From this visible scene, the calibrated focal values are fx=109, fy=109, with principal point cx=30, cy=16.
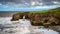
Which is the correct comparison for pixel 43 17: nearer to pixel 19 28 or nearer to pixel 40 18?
pixel 40 18

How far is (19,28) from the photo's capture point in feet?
4.97

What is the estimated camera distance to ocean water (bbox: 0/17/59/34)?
4.86 feet

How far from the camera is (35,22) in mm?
1523

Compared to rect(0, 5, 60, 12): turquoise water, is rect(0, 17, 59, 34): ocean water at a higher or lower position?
lower

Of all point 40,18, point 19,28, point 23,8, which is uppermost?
point 23,8

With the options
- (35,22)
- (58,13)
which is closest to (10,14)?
(35,22)

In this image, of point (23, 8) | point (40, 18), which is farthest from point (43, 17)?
point (23, 8)

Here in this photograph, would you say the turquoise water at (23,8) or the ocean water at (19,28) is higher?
the turquoise water at (23,8)

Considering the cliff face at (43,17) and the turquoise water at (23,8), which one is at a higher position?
the turquoise water at (23,8)

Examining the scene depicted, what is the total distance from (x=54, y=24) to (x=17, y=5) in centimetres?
59

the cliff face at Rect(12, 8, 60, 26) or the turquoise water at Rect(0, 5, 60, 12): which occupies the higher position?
the turquoise water at Rect(0, 5, 60, 12)

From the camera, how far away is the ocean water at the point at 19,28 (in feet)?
4.86

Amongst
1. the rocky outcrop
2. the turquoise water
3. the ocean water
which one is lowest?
the ocean water

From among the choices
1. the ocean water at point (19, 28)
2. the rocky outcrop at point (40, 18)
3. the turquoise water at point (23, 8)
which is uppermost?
the turquoise water at point (23, 8)
